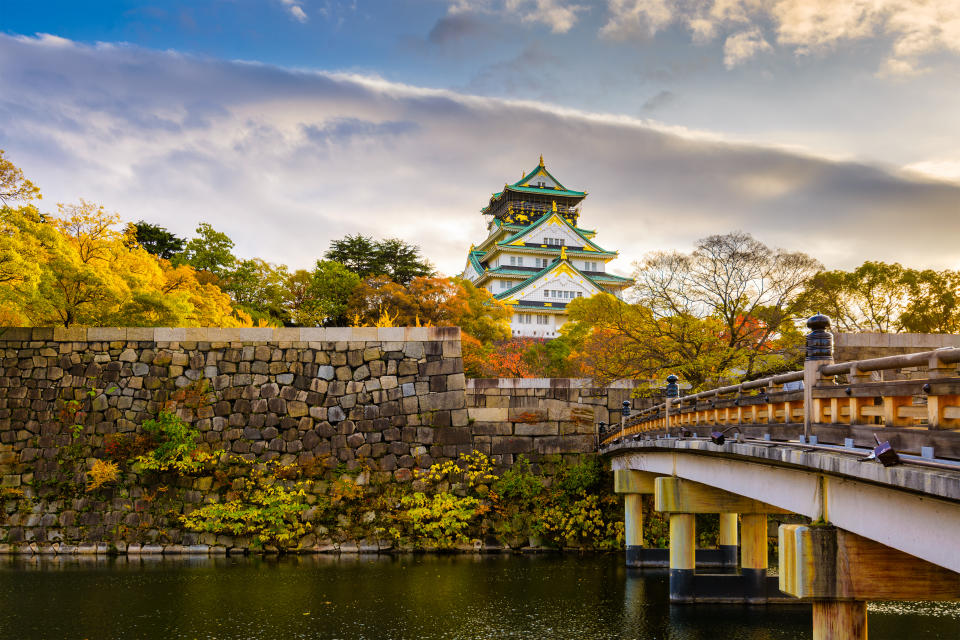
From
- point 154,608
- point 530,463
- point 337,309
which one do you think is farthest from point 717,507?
point 337,309

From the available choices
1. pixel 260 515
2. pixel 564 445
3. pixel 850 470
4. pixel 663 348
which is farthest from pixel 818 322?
pixel 260 515

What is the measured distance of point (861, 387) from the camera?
→ 5.90 meters

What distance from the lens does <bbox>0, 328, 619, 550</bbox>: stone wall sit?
19719mm

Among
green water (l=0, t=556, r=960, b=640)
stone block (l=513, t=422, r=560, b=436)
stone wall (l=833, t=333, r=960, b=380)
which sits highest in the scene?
stone wall (l=833, t=333, r=960, b=380)

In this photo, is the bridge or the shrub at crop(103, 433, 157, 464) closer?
the bridge

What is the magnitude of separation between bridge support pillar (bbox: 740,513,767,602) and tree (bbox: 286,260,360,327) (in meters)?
24.1

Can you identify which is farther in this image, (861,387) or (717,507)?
(717,507)

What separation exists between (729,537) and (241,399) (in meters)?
12.4

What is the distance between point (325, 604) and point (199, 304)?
13.0 m

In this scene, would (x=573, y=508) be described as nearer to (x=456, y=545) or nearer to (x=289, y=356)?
(x=456, y=545)

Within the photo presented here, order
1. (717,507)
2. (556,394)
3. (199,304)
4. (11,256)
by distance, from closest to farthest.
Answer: (717,507), (11,256), (556,394), (199,304)

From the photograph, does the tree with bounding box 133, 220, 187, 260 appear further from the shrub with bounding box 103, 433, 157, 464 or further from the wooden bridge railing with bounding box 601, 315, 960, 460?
the wooden bridge railing with bounding box 601, 315, 960, 460

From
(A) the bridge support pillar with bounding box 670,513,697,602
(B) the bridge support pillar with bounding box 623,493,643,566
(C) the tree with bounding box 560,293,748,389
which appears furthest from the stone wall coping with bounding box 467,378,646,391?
(A) the bridge support pillar with bounding box 670,513,697,602

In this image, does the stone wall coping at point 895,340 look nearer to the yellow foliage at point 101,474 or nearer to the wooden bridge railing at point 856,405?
the wooden bridge railing at point 856,405
